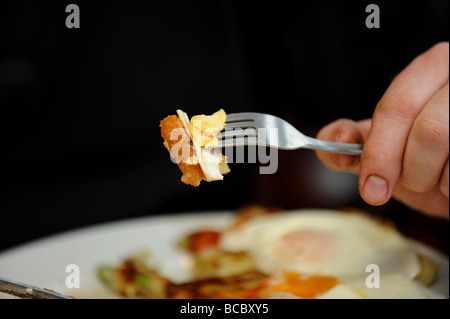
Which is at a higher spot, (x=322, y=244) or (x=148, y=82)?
(x=148, y=82)

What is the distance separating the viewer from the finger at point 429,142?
2.27 feet

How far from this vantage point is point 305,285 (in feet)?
2.94

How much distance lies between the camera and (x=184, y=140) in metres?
0.66

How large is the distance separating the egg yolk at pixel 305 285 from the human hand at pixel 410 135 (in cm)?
25

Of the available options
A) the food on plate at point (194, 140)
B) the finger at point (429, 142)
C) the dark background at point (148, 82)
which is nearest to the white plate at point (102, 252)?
the finger at point (429, 142)

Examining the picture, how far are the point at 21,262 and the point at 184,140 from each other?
74cm

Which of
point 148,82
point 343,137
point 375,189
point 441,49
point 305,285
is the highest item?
point 148,82

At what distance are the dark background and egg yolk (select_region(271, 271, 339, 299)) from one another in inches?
24.5

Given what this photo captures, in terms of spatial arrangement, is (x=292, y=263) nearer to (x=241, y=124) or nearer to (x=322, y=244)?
(x=322, y=244)

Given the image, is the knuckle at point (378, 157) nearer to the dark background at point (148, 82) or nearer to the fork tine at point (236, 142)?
the fork tine at point (236, 142)

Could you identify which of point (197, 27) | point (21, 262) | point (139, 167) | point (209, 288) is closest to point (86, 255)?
point (21, 262)

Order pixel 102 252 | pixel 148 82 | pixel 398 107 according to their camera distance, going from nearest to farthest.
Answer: pixel 398 107, pixel 102 252, pixel 148 82

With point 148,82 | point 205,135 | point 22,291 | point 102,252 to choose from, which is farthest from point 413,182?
point 148,82

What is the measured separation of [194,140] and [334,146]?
0.26 m
